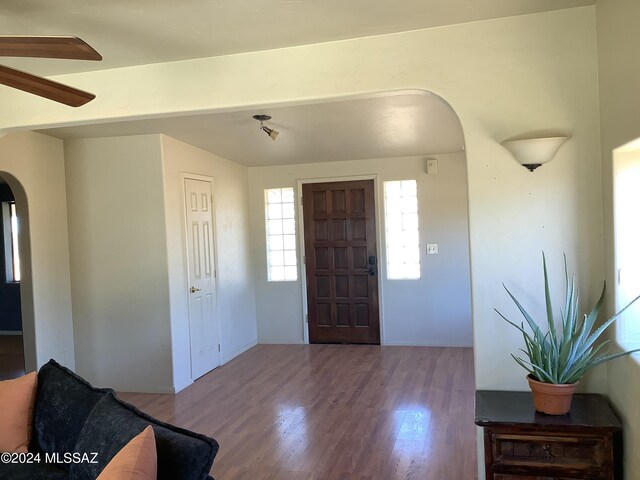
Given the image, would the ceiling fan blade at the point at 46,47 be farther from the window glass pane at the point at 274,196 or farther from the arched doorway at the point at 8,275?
the arched doorway at the point at 8,275

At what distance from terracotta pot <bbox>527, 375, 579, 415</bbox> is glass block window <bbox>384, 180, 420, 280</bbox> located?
411 cm

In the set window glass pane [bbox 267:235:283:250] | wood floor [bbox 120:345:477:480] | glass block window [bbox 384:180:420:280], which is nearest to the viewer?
wood floor [bbox 120:345:477:480]

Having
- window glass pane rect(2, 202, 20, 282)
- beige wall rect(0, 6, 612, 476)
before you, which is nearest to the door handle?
beige wall rect(0, 6, 612, 476)

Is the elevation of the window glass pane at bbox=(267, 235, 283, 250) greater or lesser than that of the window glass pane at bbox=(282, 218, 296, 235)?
lesser

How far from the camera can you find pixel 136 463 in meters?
1.62

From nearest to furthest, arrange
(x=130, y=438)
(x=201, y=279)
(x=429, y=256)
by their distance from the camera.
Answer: (x=130, y=438)
(x=201, y=279)
(x=429, y=256)

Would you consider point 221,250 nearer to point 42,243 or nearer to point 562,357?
point 42,243

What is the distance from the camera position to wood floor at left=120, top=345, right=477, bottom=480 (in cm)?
320

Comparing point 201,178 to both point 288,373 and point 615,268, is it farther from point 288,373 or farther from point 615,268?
point 615,268

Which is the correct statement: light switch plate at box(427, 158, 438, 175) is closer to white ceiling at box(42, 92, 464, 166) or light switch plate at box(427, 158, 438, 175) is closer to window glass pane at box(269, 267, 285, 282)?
white ceiling at box(42, 92, 464, 166)

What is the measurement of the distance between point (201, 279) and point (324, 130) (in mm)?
1986

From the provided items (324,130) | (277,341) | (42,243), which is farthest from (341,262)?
(42,243)

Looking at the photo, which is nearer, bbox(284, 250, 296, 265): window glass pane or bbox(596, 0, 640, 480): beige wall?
bbox(596, 0, 640, 480): beige wall

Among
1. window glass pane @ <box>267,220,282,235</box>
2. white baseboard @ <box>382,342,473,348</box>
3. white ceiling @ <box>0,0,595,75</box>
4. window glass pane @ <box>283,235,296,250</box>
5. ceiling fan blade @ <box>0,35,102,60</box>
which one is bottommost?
white baseboard @ <box>382,342,473,348</box>
